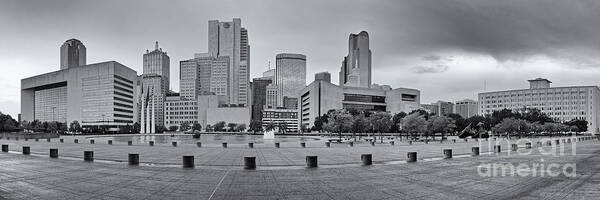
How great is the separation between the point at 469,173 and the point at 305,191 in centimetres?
897

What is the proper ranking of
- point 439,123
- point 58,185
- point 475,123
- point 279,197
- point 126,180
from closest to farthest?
point 279,197
point 58,185
point 126,180
point 439,123
point 475,123

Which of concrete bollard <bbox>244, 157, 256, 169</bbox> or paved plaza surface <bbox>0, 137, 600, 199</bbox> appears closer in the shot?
paved plaza surface <bbox>0, 137, 600, 199</bbox>

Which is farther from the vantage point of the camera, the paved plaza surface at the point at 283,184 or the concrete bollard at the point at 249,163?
the concrete bollard at the point at 249,163

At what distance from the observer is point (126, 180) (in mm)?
15078

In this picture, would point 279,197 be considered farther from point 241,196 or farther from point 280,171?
point 280,171

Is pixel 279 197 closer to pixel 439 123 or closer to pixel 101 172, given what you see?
pixel 101 172

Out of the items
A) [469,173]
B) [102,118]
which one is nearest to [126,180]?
[469,173]

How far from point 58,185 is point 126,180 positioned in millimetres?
2294

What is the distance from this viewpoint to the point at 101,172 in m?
17.5

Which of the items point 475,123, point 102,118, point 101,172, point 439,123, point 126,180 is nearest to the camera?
point 126,180

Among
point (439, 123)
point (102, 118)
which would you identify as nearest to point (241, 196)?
point (439, 123)

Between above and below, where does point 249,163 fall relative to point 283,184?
above

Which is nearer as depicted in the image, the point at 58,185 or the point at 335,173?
the point at 58,185

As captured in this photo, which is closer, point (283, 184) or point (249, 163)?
point (283, 184)
